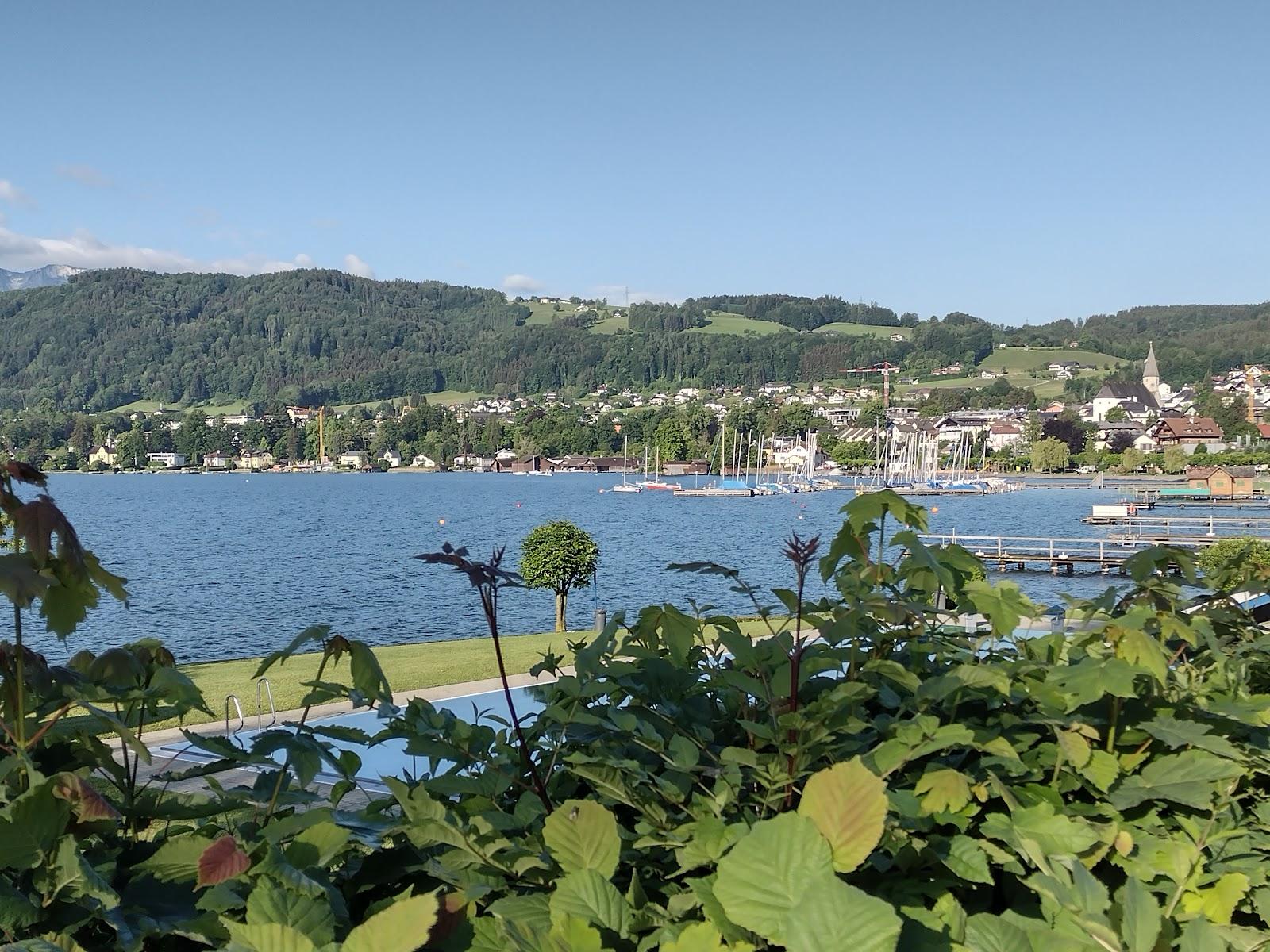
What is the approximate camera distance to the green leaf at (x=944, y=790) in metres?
1.00

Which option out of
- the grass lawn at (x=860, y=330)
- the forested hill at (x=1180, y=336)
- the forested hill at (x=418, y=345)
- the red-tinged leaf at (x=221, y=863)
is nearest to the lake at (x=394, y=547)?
the red-tinged leaf at (x=221, y=863)

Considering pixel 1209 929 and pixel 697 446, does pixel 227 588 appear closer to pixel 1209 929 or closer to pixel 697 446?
pixel 1209 929

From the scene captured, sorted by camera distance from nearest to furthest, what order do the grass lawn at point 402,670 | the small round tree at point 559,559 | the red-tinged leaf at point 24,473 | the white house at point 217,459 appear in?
1. the red-tinged leaf at point 24,473
2. the grass lawn at point 402,670
3. the small round tree at point 559,559
4. the white house at point 217,459

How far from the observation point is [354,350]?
17550 cm

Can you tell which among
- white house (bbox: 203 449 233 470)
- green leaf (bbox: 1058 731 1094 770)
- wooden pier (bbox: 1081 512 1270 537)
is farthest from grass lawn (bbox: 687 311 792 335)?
green leaf (bbox: 1058 731 1094 770)

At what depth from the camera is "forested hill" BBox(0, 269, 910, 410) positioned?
6078 inches

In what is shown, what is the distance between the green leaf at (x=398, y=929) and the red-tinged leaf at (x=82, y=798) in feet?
1.11

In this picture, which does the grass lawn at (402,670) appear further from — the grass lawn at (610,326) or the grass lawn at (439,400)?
the grass lawn at (610,326)

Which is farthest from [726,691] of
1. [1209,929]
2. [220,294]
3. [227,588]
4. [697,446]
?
[220,294]

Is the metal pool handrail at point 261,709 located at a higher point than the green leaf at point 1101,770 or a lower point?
lower

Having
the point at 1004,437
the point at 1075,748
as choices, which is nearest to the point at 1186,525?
the point at 1075,748

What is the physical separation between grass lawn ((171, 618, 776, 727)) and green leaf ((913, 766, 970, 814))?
773cm

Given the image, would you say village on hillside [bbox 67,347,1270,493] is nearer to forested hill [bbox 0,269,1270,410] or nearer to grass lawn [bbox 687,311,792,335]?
forested hill [bbox 0,269,1270,410]

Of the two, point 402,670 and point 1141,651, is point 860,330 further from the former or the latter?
point 1141,651
